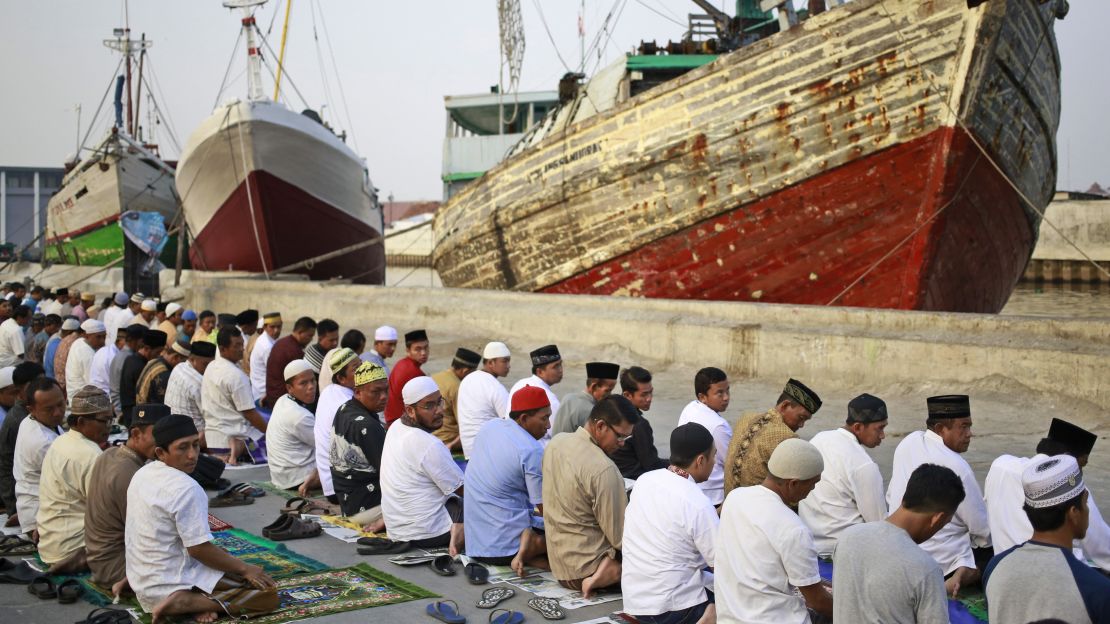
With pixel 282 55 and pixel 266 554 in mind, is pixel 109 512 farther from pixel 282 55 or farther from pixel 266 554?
pixel 282 55

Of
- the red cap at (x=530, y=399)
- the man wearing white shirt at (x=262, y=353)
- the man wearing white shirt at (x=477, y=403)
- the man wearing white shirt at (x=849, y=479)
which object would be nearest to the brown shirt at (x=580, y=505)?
the red cap at (x=530, y=399)

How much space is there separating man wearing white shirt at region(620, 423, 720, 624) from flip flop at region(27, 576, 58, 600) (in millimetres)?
2863

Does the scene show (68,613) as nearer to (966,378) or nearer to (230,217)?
(966,378)

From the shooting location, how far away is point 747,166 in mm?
13195

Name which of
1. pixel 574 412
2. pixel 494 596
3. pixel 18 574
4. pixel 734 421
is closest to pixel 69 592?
pixel 18 574

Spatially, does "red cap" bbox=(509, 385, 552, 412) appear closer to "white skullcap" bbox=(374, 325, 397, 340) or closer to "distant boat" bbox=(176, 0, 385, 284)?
"white skullcap" bbox=(374, 325, 397, 340)

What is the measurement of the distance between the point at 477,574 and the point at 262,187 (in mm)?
19936

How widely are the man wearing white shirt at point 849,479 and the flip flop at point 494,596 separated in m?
1.51

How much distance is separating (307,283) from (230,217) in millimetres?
6473

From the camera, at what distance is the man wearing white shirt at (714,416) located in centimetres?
607

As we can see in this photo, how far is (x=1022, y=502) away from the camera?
15.4 feet

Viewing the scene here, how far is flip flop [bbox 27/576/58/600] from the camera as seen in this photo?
530 cm

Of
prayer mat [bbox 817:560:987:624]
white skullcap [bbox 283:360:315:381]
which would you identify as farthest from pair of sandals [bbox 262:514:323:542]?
prayer mat [bbox 817:560:987:624]

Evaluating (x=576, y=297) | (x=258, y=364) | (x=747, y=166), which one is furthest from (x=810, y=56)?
(x=258, y=364)
